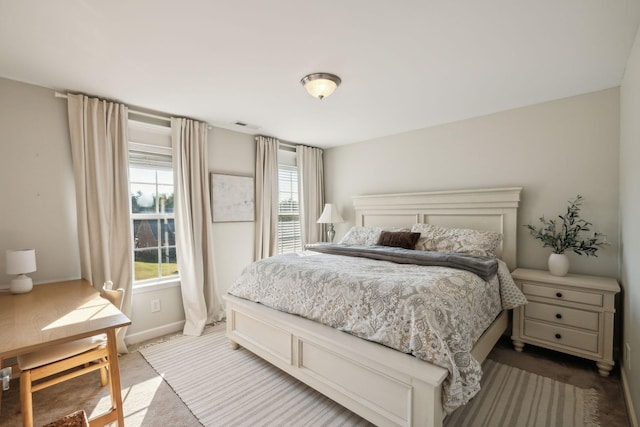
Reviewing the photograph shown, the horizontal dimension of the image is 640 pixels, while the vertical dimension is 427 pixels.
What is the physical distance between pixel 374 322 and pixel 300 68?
73.0 inches

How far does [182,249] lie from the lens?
10.3ft

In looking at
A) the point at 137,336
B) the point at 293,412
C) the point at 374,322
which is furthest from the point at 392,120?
the point at 137,336

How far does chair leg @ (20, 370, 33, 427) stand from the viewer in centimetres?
144

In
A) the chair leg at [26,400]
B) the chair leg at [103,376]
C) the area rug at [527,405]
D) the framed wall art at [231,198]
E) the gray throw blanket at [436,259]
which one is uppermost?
the framed wall art at [231,198]

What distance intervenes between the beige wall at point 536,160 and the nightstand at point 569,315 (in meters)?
0.45

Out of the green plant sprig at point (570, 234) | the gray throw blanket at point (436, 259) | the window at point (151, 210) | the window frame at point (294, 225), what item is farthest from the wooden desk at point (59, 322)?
the green plant sprig at point (570, 234)

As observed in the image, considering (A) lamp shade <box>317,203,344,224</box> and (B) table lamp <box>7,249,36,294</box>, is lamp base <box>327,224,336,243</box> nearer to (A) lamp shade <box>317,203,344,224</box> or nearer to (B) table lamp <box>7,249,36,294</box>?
(A) lamp shade <box>317,203,344,224</box>

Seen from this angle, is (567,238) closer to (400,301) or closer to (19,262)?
(400,301)

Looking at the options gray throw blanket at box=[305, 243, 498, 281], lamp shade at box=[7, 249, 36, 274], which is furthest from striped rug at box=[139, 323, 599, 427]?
lamp shade at box=[7, 249, 36, 274]

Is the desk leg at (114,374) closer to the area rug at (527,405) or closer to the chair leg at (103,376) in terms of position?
the chair leg at (103,376)

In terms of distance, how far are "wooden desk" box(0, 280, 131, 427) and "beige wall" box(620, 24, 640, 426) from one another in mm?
2967

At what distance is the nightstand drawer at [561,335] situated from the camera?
226 cm

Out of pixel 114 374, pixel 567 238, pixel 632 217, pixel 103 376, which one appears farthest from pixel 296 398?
pixel 567 238

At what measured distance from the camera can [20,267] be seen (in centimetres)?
203
